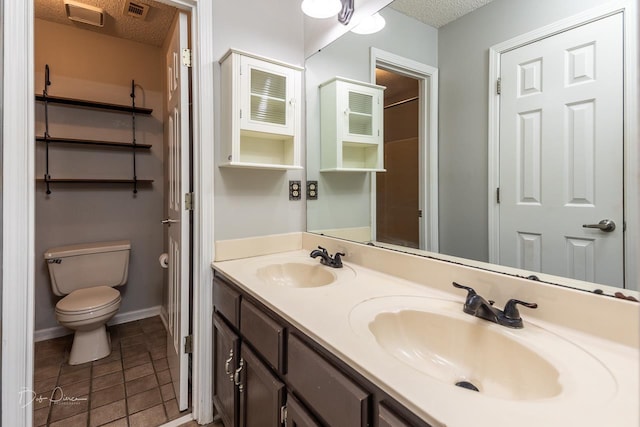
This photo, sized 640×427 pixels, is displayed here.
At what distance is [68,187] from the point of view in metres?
2.34

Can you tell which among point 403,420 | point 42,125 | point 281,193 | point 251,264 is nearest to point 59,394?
point 251,264

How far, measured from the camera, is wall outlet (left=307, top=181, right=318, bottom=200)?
5.89 feet

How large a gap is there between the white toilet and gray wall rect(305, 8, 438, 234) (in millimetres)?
1533

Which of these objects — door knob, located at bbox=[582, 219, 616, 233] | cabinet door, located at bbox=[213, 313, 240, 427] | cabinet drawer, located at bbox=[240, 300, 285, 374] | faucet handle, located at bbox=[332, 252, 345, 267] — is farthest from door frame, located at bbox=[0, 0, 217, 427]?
door knob, located at bbox=[582, 219, 616, 233]

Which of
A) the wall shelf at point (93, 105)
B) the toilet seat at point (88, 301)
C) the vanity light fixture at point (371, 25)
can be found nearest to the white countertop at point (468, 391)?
the vanity light fixture at point (371, 25)

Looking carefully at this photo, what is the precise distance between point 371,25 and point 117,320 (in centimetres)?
291

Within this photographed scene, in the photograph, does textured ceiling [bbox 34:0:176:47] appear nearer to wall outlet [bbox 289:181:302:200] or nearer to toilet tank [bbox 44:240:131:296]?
wall outlet [bbox 289:181:302:200]

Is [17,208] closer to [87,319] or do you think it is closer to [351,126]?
[87,319]

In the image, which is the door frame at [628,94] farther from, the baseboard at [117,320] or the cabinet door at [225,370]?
the baseboard at [117,320]

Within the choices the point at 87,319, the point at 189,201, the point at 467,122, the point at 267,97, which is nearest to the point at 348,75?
the point at 267,97

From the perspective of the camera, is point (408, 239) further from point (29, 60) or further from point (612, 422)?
point (29, 60)

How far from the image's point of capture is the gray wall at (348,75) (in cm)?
124

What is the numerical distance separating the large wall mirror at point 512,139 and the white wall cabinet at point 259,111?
0.40 m

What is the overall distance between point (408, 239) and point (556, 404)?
0.81 metres
